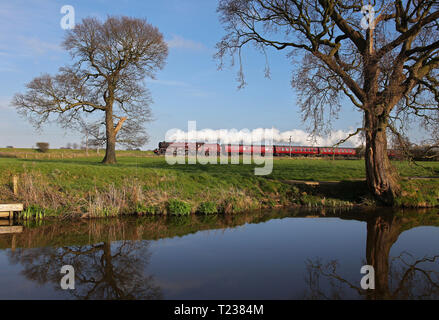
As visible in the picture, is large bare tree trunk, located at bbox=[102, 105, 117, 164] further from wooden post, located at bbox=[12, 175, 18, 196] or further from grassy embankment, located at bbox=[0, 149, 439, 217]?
wooden post, located at bbox=[12, 175, 18, 196]

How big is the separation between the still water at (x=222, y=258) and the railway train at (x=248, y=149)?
113 ft

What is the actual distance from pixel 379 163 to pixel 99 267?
486 inches

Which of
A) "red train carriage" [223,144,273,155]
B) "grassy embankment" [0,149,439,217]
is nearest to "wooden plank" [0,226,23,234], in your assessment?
"grassy embankment" [0,149,439,217]

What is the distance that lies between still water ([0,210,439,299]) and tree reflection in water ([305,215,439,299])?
0.02 m

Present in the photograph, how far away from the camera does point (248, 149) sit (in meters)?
52.2

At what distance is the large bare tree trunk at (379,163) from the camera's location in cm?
1431

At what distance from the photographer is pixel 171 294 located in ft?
19.2

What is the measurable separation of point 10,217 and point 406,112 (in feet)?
52.3

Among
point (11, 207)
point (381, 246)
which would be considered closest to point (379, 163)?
point (381, 246)

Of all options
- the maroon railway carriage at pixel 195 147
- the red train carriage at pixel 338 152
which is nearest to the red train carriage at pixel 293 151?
the red train carriage at pixel 338 152

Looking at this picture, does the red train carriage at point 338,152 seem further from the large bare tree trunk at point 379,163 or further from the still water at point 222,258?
the still water at point 222,258

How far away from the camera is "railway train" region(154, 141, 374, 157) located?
156 feet
